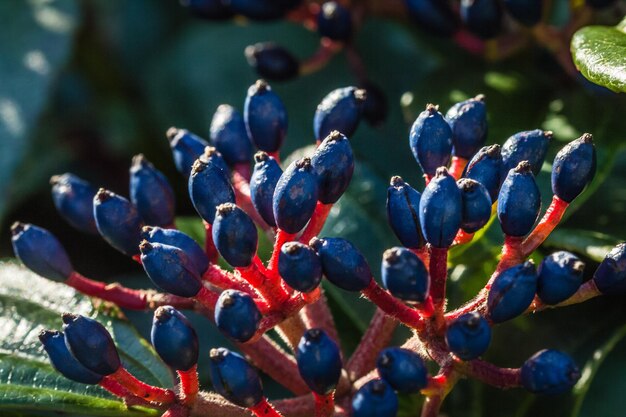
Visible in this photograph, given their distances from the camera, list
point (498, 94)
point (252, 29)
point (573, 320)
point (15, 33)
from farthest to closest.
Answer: point (252, 29)
point (15, 33)
point (498, 94)
point (573, 320)

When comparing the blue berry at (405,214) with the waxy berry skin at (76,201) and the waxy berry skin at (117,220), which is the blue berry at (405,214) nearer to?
the waxy berry skin at (117,220)

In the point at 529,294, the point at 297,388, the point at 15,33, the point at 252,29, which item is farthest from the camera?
the point at 252,29

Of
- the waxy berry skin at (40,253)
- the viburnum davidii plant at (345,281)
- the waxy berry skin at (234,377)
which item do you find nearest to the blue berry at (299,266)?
the viburnum davidii plant at (345,281)

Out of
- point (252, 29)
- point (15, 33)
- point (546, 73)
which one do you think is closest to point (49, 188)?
point (15, 33)

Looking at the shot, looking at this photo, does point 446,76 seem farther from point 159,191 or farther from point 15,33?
point 15,33

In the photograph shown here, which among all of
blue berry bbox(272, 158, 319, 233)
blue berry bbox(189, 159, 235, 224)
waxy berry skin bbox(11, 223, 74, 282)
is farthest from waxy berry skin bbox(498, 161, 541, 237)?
waxy berry skin bbox(11, 223, 74, 282)

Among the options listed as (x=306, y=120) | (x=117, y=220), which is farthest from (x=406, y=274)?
(x=306, y=120)
